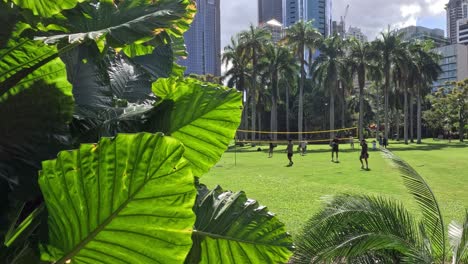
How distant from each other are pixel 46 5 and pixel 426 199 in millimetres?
4228

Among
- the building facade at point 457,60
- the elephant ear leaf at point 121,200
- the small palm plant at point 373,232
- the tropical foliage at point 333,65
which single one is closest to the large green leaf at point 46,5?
the elephant ear leaf at point 121,200

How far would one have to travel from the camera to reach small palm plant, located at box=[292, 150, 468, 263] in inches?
150

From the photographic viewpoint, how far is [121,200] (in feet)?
2.07

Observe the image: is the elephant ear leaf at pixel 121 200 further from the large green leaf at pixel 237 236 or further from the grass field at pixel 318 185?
the grass field at pixel 318 185

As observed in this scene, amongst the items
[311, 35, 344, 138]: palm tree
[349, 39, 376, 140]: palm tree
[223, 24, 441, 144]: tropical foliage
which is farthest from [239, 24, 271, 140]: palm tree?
[349, 39, 376, 140]: palm tree

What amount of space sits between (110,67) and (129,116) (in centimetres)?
30

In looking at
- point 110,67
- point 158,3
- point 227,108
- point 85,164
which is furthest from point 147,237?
point 110,67

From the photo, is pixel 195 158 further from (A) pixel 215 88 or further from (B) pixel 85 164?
(B) pixel 85 164

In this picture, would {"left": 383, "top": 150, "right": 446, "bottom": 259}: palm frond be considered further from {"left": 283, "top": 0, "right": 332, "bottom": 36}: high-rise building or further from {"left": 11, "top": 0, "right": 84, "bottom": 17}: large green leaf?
{"left": 283, "top": 0, "right": 332, "bottom": 36}: high-rise building

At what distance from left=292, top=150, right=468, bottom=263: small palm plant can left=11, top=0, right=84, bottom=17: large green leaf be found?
10.6 ft

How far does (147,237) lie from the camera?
66 cm

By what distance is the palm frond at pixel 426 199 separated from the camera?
4312 millimetres

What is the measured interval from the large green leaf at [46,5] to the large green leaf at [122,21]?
5 centimetres

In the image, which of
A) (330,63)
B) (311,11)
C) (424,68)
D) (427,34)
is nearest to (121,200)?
(330,63)
